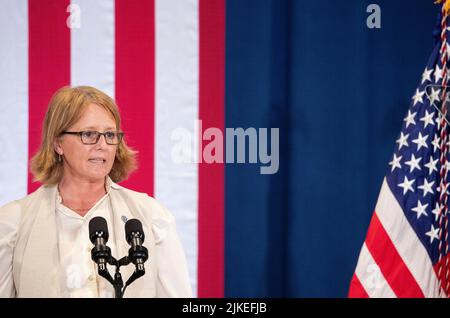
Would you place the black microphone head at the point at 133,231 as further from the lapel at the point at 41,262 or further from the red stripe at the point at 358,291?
the red stripe at the point at 358,291

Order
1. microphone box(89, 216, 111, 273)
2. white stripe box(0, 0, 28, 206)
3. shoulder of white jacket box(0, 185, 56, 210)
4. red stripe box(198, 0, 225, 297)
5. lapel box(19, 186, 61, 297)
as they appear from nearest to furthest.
A: microphone box(89, 216, 111, 273)
lapel box(19, 186, 61, 297)
shoulder of white jacket box(0, 185, 56, 210)
white stripe box(0, 0, 28, 206)
red stripe box(198, 0, 225, 297)

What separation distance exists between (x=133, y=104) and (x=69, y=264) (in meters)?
1.01

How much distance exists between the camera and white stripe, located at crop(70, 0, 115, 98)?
2664 mm

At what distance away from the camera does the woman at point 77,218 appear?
1852mm

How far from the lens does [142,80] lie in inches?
107

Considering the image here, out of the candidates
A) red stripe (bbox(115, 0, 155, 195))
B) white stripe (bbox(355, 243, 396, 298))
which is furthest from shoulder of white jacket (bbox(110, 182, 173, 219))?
white stripe (bbox(355, 243, 396, 298))

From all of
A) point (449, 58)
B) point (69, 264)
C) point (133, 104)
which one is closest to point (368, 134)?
point (449, 58)

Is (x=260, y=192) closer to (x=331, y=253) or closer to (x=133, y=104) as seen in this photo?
(x=331, y=253)

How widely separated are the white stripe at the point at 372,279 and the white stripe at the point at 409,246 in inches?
4.3

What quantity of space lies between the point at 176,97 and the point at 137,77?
0.61 ft

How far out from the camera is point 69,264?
1865 millimetres

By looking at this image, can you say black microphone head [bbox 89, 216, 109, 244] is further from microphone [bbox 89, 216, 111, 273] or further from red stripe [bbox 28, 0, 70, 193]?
red stripe [bbox 28, 0, 70, 193]

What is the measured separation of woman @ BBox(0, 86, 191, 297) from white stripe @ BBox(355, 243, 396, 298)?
844 millimetres

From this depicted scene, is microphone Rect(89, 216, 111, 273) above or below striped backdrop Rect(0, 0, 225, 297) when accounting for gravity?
below
